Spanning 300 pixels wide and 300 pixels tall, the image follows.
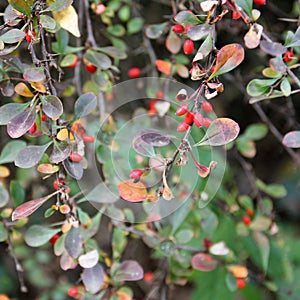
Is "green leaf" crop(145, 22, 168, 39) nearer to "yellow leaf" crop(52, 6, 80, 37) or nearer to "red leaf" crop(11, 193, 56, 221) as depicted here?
"yellow leaf" crop(52, 6, 80, 37)

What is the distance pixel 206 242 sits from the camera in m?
0.97

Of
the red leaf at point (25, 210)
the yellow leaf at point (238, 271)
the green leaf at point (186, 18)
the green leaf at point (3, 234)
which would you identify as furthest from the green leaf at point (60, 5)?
the yellow leaf at point (238, 271)

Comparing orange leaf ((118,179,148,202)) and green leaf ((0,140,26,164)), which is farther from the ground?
orange leaf ((118,179,148,202))

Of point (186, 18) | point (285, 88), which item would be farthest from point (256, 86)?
point (186, 18)

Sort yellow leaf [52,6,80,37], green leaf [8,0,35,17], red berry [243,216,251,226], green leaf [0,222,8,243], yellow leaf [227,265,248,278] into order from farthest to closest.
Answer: red berry [243,216,251,226] < yellow leaf [227,265,248,278] < green leaf [0,222,8,243] < yellow leaf [52,6,80,37] < green leaf [8,0,35,17]

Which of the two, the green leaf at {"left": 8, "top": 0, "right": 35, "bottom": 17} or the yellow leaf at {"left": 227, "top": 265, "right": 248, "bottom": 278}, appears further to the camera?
the yellow leaf at {"left": 227, "top": 265, "right": 248, "bottom": 278}

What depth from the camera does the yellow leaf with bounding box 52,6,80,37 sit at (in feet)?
2.23

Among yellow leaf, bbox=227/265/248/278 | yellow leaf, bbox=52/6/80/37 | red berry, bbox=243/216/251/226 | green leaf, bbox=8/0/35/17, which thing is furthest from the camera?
red berry, bbox=243/216/251/226

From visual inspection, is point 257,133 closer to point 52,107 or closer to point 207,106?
point 207,106

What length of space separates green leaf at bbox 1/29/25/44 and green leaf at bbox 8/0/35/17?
0.08ft

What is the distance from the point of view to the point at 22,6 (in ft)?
1.92

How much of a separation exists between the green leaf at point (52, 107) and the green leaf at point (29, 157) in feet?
0.20

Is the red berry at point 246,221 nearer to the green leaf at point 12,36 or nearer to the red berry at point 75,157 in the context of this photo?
the red berry at point 75,157

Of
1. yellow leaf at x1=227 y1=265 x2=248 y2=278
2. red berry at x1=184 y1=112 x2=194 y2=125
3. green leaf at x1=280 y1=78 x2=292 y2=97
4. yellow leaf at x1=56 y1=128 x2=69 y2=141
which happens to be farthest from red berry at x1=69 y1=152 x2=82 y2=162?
yellow leaf at x1=227 y1=265 x2=248 y2=278
